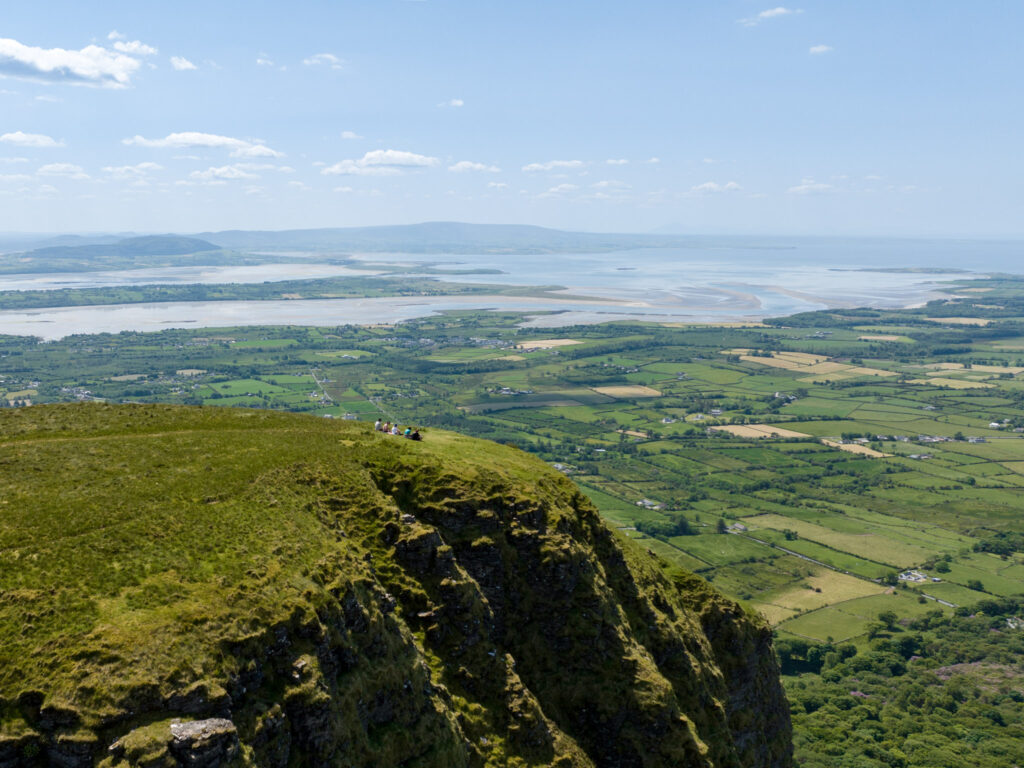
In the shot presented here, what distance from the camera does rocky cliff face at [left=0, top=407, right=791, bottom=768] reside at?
27656 mm

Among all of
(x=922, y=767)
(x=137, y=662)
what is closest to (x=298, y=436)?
(x=137, y=662)

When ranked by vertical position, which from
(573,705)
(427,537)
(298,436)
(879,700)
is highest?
(298,436)

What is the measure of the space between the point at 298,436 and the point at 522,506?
59.8 feet

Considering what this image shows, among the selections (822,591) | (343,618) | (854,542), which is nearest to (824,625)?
(822,591)

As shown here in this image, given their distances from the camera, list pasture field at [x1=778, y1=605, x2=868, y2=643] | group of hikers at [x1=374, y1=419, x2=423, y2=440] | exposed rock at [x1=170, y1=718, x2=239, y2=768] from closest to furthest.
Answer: exposed rock at [x1=170, y1=718, x2=239, y2=768], group of hikers at [x1=374, y1=419, x2=423, y2=440], pasture field at [x1=778, y1=605, x2=868, y2=643]

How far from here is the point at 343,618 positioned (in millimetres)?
34594

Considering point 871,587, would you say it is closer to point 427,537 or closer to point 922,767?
point 922,767

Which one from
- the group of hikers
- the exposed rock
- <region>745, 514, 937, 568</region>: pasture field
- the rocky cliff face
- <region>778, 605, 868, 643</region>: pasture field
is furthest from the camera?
<region>745, 514, 937, 568</region>: pasture field

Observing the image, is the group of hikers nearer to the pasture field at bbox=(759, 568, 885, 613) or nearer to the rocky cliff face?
the rocky cliff face

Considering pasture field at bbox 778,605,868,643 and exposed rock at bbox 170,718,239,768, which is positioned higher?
exposed rock at bbox 170,718,239,768

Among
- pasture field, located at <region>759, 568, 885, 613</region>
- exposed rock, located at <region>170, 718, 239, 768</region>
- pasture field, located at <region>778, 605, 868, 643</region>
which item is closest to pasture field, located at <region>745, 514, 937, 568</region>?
pasture field, located at <region>759, 568, 885, 613</region>

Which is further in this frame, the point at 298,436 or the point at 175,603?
the point at 298,436

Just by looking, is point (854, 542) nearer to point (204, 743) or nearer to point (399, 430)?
point (399, 430)

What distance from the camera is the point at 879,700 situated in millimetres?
104500
